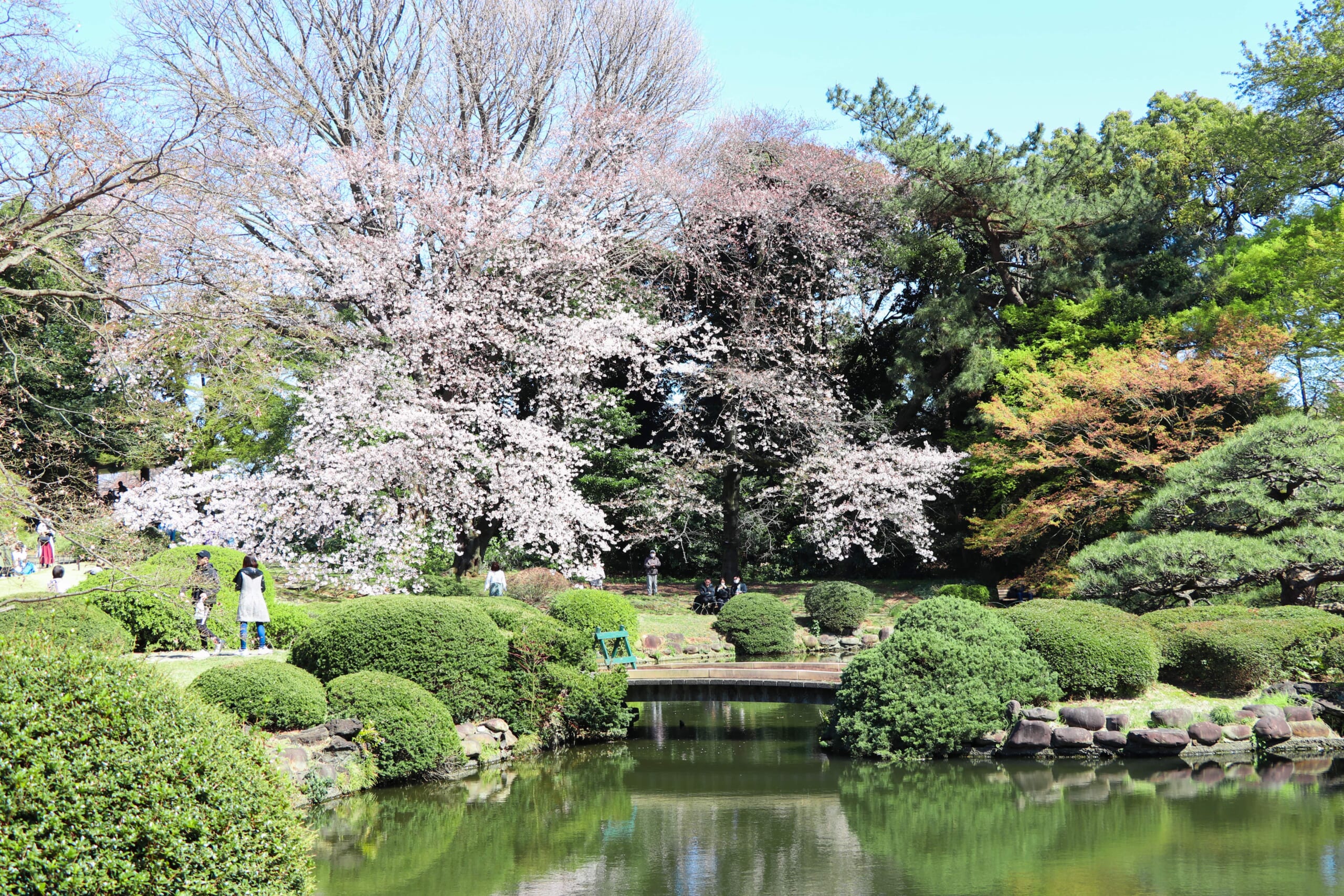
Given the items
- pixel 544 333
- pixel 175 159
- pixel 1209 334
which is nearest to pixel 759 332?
pixel 544 333

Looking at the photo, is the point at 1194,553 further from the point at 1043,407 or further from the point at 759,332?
the point at 759,332

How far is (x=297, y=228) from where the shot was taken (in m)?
20.7

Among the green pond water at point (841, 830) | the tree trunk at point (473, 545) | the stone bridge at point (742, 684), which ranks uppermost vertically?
the tree trunk at point (473, 545)

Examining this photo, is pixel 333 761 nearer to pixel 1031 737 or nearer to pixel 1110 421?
pixel 1031 737

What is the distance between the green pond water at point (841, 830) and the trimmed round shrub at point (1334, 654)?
1652 millimetres

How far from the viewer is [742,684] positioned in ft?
45.2

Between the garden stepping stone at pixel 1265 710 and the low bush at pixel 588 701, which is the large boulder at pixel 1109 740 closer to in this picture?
the garden stepping stone at pixel 1265 710

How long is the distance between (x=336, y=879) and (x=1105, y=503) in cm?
1648

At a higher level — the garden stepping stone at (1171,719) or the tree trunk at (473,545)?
the tree trunk at (473,545)

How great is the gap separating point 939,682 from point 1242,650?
3833mm

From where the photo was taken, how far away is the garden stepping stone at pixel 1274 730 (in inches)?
453

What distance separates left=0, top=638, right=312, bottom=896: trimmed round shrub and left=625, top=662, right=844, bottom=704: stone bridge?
8786 millimetres

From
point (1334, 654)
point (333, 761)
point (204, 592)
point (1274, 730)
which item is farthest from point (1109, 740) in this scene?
point (204, 592)

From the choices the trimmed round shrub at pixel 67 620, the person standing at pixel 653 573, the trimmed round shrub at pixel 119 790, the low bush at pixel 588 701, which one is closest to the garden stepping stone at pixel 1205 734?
the low bush at pixel 588 701
